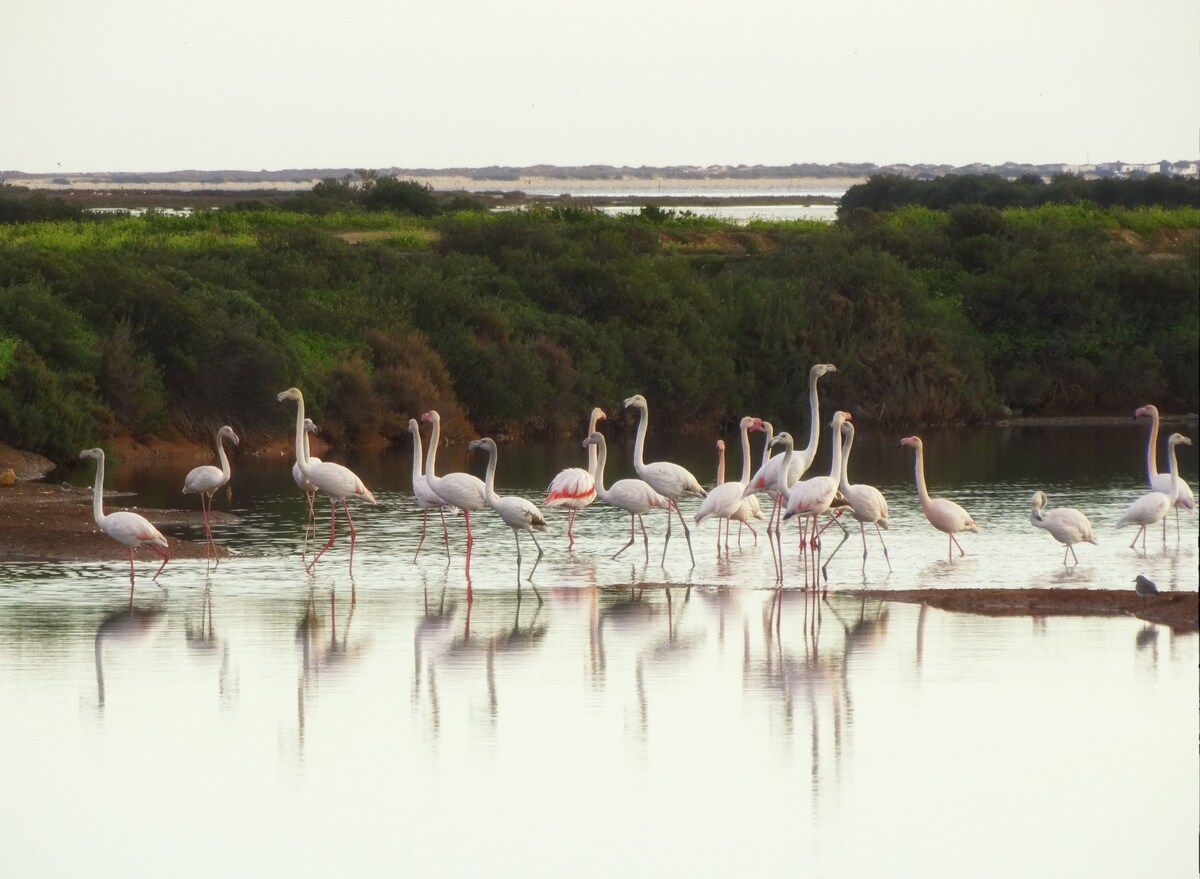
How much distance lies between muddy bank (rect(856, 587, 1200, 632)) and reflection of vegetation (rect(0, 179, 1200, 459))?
52.0 ft

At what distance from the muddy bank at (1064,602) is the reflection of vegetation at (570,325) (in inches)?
624

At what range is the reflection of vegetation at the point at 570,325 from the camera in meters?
30.0

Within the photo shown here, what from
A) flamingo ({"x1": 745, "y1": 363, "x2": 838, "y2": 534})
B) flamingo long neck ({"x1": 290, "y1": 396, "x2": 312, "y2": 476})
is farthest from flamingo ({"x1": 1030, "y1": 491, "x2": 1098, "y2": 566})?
flamingo long neck ({"x1": 290, "y1": 396, "x2": 312, "y2": 476})

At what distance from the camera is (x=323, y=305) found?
1382 inches

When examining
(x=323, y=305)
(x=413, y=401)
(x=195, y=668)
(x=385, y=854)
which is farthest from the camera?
(x=323, y=305)

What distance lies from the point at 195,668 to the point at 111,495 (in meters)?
10.5

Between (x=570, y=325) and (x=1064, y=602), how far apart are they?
22883mm

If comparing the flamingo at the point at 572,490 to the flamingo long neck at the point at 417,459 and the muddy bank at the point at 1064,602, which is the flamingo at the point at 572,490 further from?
the muddy bank at the point at 1064,602

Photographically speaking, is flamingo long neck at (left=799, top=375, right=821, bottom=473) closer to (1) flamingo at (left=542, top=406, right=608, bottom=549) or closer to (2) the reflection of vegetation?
(1) flamingo at (left=542, top=406, right=608, bottom=549)

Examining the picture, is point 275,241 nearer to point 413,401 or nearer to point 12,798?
point 413,401

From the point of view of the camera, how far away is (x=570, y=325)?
36.0 m

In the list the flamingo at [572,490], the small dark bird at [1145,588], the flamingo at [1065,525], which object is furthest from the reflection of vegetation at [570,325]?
the small dark bird at [1145,588]

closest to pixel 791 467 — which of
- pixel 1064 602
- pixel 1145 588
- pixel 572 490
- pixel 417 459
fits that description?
pixel 572 490

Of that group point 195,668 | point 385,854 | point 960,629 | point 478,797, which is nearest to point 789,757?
point 478,797
